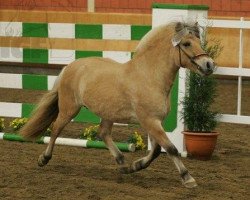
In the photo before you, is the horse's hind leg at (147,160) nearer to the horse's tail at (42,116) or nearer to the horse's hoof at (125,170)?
the horse's hoof at (125,170)

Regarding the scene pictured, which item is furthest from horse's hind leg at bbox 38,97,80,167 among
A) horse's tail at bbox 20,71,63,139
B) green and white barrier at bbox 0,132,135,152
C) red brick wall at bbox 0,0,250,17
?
red brick wall at bbox 0,0,250,17

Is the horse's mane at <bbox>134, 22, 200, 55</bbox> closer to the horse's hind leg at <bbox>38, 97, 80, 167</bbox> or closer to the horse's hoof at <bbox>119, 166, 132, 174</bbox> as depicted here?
the horse's hind leg at <bbox>38, 97, 80, 167</bbox>

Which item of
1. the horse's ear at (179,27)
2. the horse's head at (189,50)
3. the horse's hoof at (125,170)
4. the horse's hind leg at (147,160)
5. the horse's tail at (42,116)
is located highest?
the horse's ear at (179,27)

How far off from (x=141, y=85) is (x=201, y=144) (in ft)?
5.60

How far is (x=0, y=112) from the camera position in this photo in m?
10.4

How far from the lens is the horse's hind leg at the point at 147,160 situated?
24.7 ft

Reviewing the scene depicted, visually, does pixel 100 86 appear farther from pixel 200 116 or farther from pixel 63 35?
pixel 63 35

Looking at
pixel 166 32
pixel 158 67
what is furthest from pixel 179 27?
pixel 158 67

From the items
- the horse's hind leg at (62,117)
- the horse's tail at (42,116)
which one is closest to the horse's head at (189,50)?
the horse's hind leg at (62,117)

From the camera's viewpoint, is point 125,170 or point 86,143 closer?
point 125,170

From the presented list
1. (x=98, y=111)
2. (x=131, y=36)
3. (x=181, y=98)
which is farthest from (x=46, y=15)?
(x=98, y=111)

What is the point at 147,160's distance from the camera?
7.58 m

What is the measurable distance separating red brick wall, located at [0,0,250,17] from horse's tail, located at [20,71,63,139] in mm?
9875

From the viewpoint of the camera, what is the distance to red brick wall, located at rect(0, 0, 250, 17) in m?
17.8
